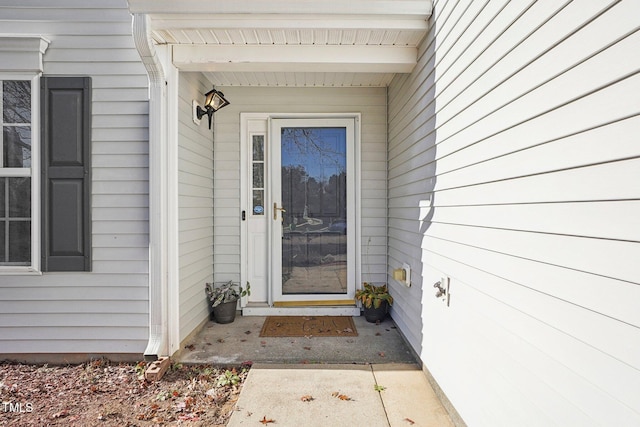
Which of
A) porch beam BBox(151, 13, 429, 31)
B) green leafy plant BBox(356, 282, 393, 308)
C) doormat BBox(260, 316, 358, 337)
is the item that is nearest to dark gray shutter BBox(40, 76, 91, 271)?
porch beam BBox(151, 13, 429, 31)

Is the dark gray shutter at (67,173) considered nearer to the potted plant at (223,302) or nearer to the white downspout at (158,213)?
the white downspout at (158,213)

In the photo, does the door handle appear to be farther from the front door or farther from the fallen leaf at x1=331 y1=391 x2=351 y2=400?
the fallen leaf at x1=331 y1=391 x2=351 y2=400

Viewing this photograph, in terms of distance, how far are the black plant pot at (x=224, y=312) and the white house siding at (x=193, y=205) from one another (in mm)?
113

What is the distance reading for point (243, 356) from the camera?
2.79 m

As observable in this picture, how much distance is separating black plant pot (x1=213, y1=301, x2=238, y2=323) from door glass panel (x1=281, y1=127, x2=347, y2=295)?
610 mm

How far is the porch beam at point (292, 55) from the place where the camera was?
273 centimetres

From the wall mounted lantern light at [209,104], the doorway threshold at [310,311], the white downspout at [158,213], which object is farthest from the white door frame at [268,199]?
the white downspout at [158,213]

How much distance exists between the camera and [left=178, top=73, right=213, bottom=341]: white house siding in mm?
2939

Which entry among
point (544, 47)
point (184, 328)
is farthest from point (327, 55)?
point (184, 328)


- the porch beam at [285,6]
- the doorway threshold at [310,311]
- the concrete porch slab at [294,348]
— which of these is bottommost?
the concrete porch slab at [294,348]

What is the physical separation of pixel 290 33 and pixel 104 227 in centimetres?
208

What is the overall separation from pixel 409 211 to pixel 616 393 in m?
2.09

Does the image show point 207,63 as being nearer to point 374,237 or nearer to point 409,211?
point 409,211

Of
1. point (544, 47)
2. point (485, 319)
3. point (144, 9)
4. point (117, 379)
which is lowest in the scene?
point (117, 379)
